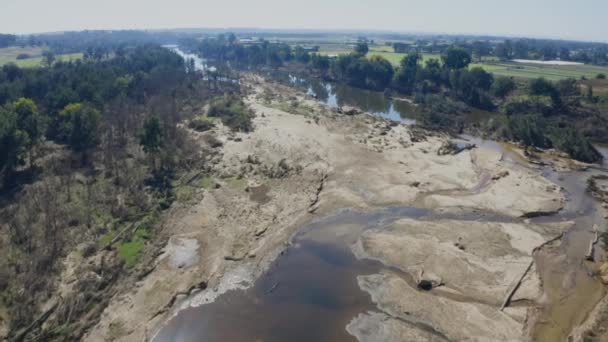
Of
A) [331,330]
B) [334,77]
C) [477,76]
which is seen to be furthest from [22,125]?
[334,77]

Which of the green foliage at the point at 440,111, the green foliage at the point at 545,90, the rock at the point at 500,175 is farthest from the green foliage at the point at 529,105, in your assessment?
the rock at the point at 500,175

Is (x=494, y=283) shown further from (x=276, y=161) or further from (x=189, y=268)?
(x=276, y=161)

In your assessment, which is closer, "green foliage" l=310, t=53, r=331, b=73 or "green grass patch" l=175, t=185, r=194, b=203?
"green grass patch" l=175, t=185, r=194, b=203

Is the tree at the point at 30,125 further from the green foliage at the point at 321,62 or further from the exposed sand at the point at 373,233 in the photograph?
the green foliage at the point at 321,62

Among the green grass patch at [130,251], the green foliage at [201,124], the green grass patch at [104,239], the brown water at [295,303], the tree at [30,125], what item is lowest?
the brown water at [295,303]

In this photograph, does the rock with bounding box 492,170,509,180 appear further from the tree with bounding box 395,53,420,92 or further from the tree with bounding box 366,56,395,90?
the tree with bounding box 366,56,395,90

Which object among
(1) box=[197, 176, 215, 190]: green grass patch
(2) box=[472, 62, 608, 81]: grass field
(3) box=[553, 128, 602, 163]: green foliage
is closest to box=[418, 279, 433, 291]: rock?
(1) box=[197, 176, 215, 190]: green grass patch

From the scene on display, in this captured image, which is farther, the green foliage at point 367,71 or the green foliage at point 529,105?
the green foliage at point 367,71
